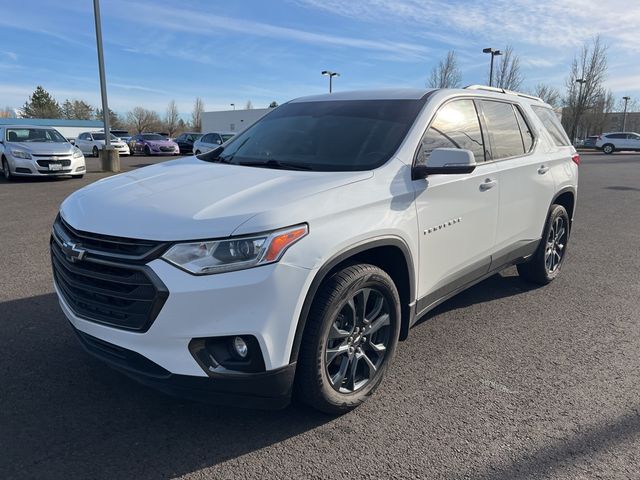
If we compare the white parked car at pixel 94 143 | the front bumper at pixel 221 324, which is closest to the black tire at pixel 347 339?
the front bumper at pixel 221 324

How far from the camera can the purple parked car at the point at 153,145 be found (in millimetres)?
29617

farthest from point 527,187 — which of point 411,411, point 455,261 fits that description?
point 411,411

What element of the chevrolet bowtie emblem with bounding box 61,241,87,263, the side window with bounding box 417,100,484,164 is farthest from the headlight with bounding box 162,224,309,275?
the side window with bounding box 417,100,484,164

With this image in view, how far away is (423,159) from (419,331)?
1479 millimetres

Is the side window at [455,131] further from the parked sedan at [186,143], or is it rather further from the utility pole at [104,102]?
the parked sedan at [186,143]

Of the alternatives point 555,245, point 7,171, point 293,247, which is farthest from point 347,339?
point 7,171

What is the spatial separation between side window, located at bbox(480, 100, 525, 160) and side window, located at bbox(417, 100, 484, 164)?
0.70 ft

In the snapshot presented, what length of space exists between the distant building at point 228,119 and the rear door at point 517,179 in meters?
56.0

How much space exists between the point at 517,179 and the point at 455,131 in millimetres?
949

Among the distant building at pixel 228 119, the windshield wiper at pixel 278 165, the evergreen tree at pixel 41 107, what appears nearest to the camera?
the windshield wiper at pixel 278 165

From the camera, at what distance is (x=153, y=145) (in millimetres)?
29594

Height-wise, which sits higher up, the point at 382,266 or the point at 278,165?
the point at 278,165

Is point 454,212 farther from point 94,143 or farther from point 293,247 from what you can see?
point 94,143

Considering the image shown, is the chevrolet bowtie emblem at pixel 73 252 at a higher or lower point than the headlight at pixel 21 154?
lower
